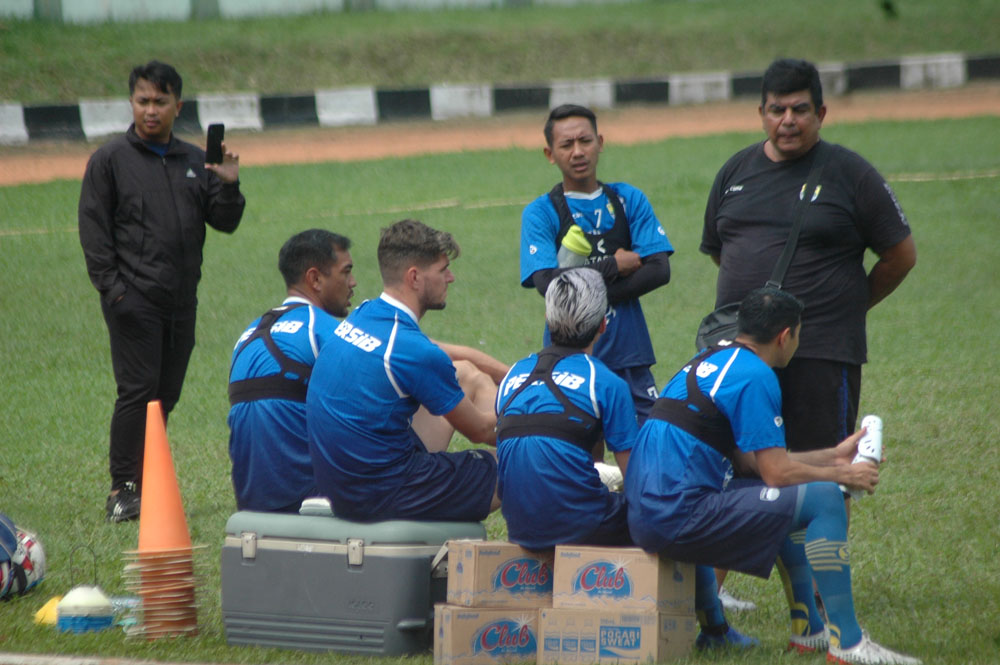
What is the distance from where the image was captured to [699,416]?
5414mm

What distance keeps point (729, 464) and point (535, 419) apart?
31.0 inches

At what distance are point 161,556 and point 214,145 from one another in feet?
9.25

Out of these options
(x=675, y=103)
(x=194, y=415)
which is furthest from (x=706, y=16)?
(x=194, y=415)

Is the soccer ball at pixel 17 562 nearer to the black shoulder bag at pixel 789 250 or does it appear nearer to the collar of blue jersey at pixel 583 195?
the collar of blue jersey at pixel 583 195

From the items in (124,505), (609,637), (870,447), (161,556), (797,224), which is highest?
(797,224)

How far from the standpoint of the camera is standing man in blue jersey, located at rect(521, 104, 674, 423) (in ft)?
22.1

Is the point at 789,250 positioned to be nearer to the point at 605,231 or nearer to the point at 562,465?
the point at 605,231

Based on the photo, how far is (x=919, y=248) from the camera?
15.3 m

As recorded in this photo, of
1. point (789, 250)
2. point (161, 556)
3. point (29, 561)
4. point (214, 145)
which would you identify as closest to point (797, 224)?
point (789, 250)

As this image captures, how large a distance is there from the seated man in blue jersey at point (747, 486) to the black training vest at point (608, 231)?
1414mm

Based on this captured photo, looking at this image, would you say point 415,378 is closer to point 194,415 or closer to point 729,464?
point 729,464

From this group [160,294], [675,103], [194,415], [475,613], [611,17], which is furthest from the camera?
[611,17]

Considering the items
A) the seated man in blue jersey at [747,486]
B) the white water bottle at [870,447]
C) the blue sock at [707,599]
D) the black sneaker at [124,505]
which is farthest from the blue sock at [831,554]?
the black sneaker at [124,505]

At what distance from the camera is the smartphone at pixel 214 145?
26.2ft
